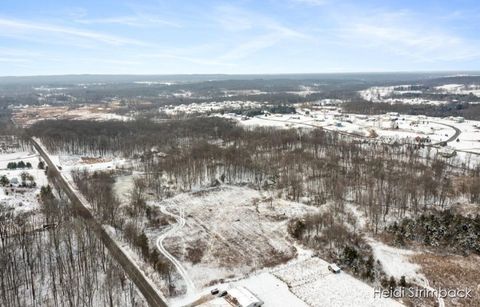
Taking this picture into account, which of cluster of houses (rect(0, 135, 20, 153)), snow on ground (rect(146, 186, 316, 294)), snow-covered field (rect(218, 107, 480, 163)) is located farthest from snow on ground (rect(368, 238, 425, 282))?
cluster of houses (rect(0, 135, 20, 153))

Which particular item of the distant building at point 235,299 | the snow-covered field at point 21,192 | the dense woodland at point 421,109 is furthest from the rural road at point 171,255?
the dense woodland at point 421,109

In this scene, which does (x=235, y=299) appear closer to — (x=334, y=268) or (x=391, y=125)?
(x=334, y=268)

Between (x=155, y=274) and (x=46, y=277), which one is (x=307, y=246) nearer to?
(x=155, y=274)

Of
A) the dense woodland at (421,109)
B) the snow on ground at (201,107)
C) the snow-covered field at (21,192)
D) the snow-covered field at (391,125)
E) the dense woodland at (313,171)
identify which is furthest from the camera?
the snow on ground at (201,107)

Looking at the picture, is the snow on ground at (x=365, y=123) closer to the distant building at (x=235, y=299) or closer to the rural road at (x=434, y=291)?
the rural road at (x=434, y=291)

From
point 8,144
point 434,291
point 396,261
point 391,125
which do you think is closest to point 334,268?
point 396,261

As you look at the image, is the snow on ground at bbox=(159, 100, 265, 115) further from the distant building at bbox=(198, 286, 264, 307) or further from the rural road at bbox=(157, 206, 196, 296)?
the distant building at bbox=(198, 286, 264, 307)
